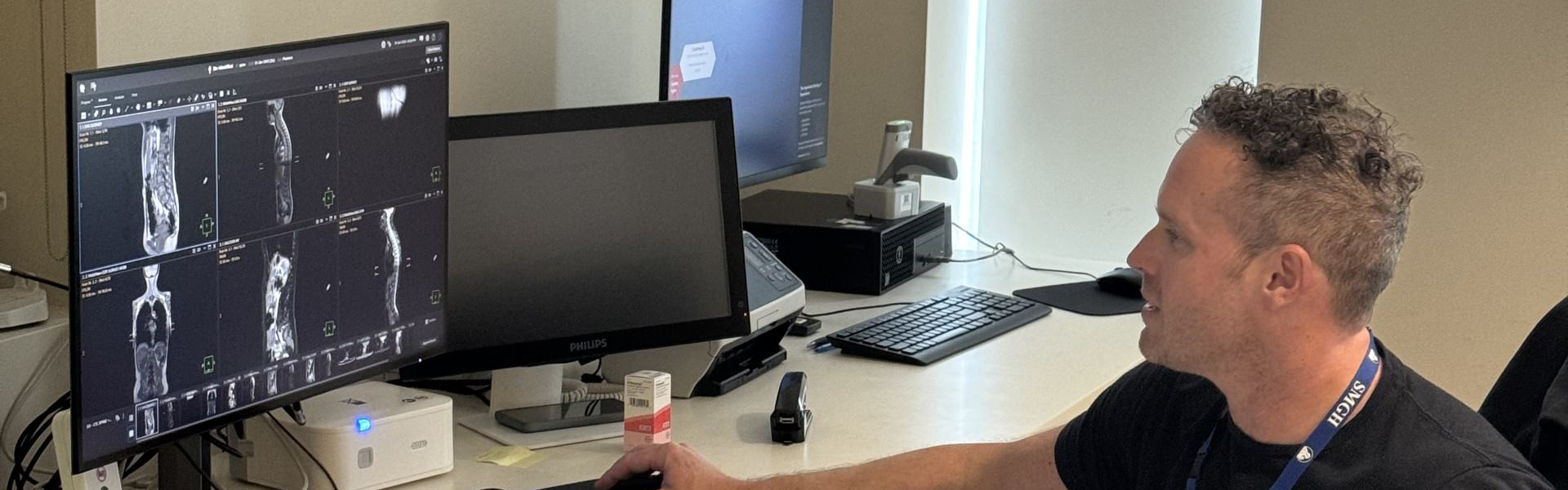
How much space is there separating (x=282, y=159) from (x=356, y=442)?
0.35 m

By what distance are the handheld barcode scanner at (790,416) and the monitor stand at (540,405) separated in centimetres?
21

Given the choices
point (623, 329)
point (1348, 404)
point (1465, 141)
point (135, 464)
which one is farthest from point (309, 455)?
point (1465, 141)

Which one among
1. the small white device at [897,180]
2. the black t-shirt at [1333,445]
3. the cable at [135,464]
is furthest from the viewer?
the small white device at [897,180]

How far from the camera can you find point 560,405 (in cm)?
214

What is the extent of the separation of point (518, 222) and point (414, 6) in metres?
0.50

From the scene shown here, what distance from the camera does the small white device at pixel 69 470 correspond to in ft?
5.00

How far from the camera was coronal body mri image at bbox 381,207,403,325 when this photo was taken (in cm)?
178

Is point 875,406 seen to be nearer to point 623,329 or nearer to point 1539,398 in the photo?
point 623,329

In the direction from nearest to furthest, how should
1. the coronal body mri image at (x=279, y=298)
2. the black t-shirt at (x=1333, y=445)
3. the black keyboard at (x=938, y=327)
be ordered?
1. the black t-shirt at (x=1333, y=445)
2. the coronal body mri image at (x=279, y=298)
3. the black keyboard at (x=938, y=327)

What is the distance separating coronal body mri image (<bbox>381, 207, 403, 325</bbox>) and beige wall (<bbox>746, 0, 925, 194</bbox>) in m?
1.89

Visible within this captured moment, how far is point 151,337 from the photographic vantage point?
4.90 ft

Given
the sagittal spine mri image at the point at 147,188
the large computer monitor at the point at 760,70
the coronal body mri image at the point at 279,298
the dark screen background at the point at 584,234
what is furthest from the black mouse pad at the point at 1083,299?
the sagittal spine mri image at the point at 147,188

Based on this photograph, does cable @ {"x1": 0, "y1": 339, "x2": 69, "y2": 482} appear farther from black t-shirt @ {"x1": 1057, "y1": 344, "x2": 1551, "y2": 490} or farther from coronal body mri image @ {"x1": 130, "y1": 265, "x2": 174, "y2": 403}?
black t-shirt @ {"x1": 1057, "y1": 344, "x2": 1551, "y2": 490}

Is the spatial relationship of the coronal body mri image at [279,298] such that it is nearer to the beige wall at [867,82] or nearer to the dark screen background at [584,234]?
the dark screen background at [584,234]
